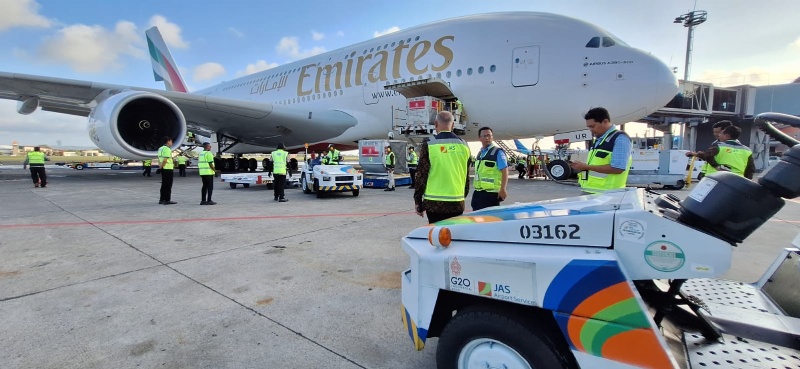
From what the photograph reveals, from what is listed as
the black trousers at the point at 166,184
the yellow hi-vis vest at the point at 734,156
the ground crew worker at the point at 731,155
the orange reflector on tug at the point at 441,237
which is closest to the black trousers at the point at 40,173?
the black trousers at the point at 166,184

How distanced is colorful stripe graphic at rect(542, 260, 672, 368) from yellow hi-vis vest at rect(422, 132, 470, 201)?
1.99 m

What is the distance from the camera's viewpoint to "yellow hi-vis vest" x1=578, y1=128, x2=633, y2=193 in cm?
346

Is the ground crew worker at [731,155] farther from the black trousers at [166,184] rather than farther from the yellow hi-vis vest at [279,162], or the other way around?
the black trousers at [166,184]

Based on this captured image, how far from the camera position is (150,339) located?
2438mm

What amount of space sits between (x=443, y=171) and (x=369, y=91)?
427 inches

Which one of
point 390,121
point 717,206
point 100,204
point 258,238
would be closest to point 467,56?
point 390,121

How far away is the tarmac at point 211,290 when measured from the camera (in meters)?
2.28

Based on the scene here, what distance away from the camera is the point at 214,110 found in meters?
13.7

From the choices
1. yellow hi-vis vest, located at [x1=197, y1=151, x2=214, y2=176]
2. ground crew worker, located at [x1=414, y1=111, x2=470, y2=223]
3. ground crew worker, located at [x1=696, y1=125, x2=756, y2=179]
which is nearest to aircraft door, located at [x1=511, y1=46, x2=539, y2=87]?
ground crew worker, located at [x1=696, y1=125, x2=756, y2=179]

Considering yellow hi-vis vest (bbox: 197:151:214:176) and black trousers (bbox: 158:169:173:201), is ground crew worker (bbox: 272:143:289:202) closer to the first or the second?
yellow hi-vis vest (bbox: 197:151:214:176)

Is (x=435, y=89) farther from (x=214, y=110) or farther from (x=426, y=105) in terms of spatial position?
(x=214, y=110)

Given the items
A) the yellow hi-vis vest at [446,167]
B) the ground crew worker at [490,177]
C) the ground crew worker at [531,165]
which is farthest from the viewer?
the ground crew worker at [531,165]

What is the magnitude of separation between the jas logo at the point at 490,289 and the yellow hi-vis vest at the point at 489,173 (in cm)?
275

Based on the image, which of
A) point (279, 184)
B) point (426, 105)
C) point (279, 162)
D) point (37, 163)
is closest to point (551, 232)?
point (279, 184)
